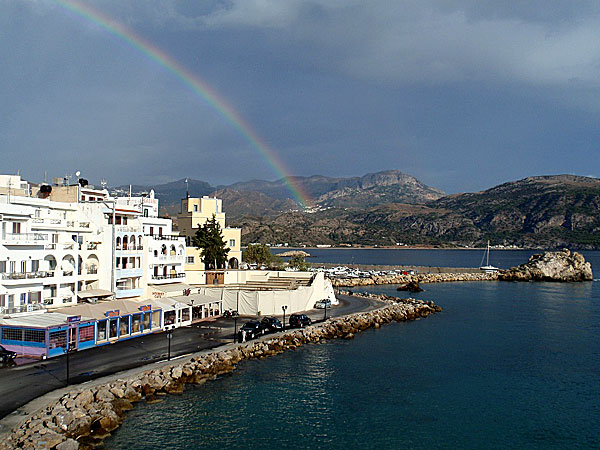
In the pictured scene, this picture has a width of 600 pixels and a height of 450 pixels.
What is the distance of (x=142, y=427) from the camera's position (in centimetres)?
2481

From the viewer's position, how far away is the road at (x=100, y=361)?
26.5 metres

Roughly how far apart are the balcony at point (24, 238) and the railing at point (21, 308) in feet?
14.5

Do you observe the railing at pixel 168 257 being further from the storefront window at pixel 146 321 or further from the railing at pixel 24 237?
the railing at pixel 24 237

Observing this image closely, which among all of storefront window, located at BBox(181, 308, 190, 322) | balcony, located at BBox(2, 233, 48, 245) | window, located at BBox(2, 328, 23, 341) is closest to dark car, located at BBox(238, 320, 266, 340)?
storefront window, located at BBox(181, 308, 190, 322)

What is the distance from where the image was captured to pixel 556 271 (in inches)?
4788

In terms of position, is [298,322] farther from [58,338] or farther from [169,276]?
[58,338]

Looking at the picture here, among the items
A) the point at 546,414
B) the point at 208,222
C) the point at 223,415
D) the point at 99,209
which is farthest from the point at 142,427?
the point at 208,222

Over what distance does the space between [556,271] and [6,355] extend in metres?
118

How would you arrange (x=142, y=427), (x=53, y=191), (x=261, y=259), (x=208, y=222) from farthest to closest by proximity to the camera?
(x=261, y=259)
(x=208, y=222)
(x=53, y=191)
(x=142, y=427)

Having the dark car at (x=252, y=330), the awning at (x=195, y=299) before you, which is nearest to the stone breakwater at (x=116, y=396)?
the dark car at (x=252, y=330)

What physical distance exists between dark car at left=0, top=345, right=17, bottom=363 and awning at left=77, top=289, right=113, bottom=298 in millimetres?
9489

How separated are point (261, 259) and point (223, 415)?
59954mm

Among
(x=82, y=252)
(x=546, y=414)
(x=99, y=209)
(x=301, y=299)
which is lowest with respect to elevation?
(x=546, y=414)

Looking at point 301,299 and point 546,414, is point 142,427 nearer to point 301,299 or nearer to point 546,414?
point 546,414
